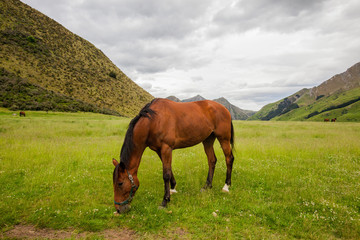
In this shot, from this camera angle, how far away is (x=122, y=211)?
423 cm

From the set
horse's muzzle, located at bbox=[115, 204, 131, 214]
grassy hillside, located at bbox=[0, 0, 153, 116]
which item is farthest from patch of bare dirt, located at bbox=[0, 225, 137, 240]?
grassy hillside, located at bbox=[0, 0, 153, 116]

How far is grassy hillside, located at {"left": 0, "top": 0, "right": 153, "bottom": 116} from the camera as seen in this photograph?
4753cm

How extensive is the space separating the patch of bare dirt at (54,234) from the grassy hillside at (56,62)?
52544 millimetres

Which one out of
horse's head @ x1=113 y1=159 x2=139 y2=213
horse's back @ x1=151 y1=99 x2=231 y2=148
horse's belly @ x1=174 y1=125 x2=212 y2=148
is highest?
horse's back @ x1=151 y1=99 x2=231 y2=148

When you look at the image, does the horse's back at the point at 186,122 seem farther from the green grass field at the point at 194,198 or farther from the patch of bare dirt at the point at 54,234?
the patch of bare dirt at the point at 54,234

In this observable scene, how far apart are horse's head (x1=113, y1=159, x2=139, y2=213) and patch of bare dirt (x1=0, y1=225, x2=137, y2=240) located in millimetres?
567

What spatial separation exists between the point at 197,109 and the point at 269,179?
3851 millimetres

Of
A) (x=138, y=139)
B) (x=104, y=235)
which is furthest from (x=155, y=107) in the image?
(x=104, y=235)

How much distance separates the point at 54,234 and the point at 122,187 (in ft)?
5.31

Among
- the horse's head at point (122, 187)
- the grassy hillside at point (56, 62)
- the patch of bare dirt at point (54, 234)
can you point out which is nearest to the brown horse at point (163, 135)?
the horse's head at point (122, 187)

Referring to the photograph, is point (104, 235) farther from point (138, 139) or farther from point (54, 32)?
point (54, 32)

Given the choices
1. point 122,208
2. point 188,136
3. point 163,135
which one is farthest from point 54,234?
point 188,136

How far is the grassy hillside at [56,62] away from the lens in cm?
4753

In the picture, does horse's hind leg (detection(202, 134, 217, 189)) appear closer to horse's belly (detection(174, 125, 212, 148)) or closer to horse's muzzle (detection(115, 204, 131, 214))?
horse's belly (detection(174, 125, 212, 148))
